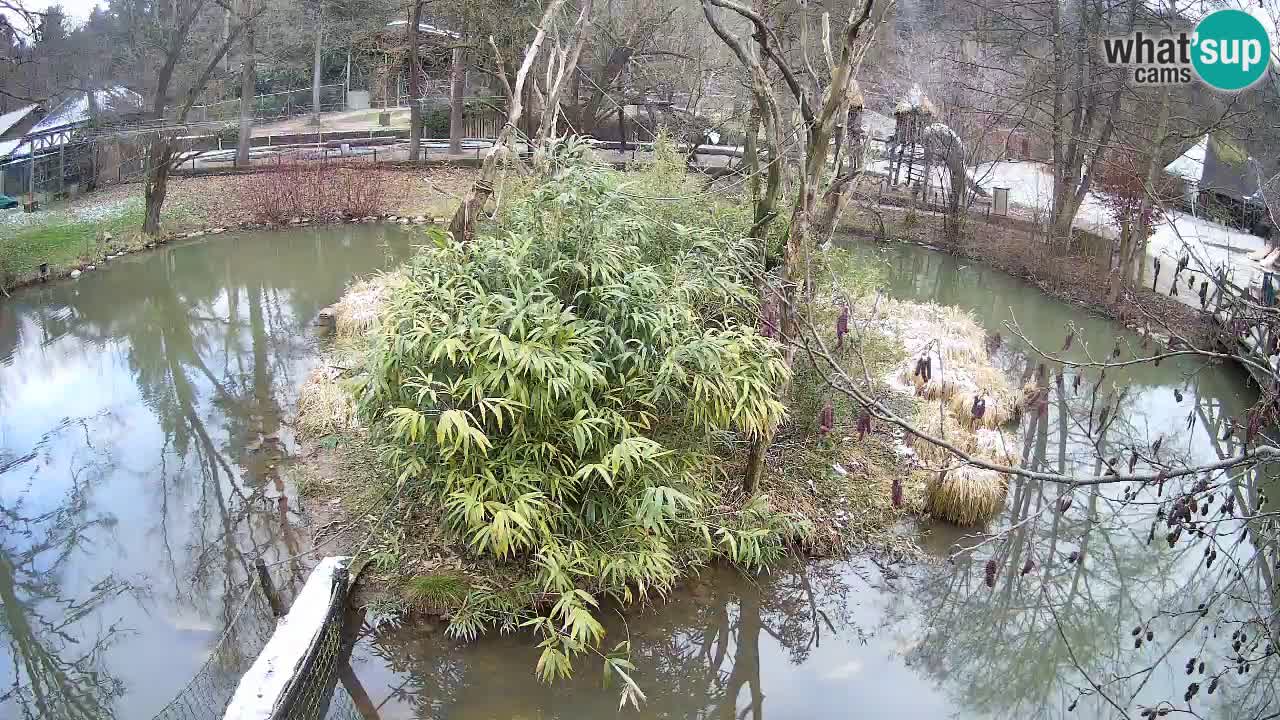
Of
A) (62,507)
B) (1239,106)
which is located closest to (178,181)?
(62,507)

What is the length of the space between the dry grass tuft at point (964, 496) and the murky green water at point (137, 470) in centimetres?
393

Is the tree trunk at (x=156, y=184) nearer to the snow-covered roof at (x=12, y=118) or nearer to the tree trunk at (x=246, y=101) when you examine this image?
the tree trunk at (x=246, y=101)

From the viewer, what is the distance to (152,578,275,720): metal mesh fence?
4.34 metres

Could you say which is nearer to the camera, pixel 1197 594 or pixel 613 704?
pixel 613 704

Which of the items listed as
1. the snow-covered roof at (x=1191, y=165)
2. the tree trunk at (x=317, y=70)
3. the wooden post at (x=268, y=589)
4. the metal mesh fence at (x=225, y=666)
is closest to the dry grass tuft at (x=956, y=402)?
the wooden post at (x=268, y=589)

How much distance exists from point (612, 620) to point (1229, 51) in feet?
27.6

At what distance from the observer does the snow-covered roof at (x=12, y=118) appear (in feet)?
48.2

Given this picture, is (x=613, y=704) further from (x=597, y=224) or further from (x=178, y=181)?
(x=178, y=181)

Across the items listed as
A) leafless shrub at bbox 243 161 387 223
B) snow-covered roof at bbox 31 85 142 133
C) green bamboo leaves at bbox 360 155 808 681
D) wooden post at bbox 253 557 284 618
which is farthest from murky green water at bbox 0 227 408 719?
snow-covered roof at bbox 31 85 142 133

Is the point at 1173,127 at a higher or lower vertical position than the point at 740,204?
higher

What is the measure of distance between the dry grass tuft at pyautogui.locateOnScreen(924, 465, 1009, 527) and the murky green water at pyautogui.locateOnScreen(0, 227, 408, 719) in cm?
393

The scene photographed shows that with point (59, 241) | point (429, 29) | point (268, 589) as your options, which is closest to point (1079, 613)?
point (268, 589)

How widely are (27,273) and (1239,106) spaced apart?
43.5 feet

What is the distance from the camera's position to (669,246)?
5.67m
